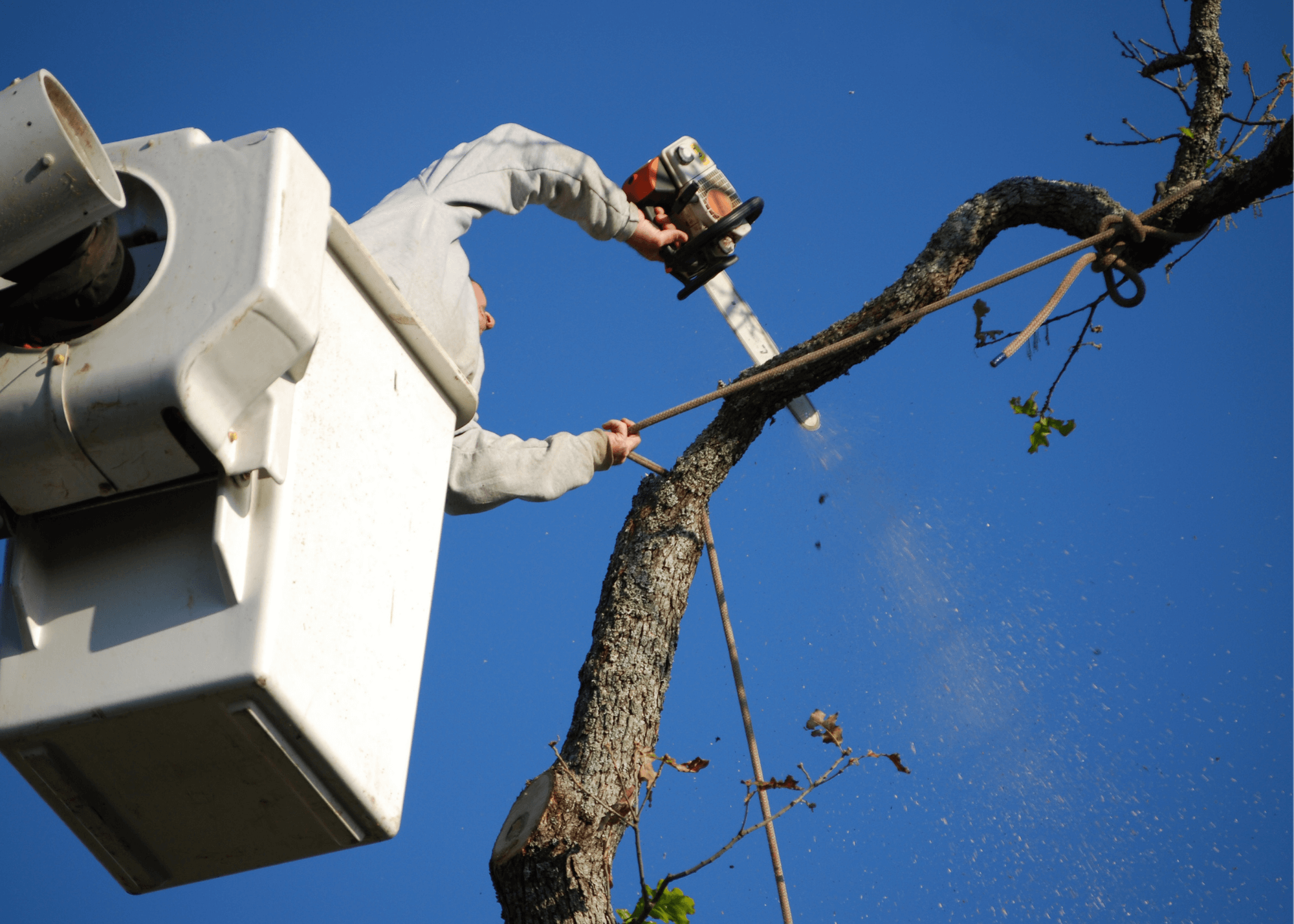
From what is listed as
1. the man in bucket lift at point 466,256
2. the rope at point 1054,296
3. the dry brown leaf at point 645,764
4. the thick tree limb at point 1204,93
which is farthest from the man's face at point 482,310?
the thick tree limb at point 1204,93

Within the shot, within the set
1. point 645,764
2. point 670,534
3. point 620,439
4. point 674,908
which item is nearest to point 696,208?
point 620,439

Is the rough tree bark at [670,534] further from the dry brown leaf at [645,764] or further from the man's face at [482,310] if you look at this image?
the man's face at [482,310]

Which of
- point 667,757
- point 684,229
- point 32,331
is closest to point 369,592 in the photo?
point 32,331

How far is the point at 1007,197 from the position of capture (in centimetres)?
309

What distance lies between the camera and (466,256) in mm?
2500

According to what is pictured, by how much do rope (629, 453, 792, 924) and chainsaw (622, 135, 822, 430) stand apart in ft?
1.97

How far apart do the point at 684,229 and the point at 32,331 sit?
230cm

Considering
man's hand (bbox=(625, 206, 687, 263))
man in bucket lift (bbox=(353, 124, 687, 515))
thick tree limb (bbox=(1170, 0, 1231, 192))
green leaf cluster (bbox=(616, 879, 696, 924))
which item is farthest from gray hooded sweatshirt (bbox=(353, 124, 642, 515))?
thick tree limb (bbox=(1170, 0, 1231, 192))

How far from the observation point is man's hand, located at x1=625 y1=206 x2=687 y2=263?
3.20 metres

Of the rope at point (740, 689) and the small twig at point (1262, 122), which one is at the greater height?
the small twig at point (1262, 122)

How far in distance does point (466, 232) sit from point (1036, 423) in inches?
70.4

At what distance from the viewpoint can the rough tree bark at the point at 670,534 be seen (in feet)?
6.95

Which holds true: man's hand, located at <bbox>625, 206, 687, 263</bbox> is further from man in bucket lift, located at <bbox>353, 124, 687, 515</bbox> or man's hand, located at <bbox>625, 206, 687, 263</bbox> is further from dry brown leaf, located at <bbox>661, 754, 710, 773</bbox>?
dry brown leaf, located at <bbox>661, 754, 710, 773</bbox>

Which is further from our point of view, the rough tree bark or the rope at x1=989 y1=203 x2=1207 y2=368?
the rope at x1=989 y1=203 x2=1207 y2=368
